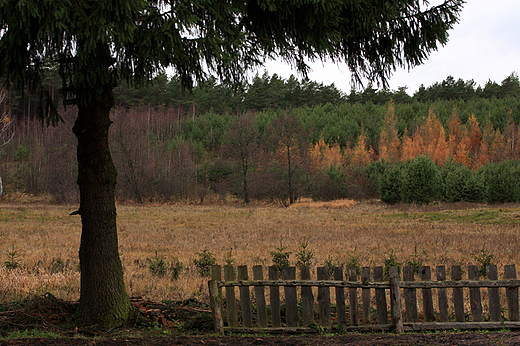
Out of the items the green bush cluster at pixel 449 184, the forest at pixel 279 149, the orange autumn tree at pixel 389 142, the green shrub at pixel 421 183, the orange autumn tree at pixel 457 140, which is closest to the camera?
the green bush cluster at pixel 449 184

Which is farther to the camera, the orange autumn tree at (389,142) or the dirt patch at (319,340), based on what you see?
the orange autumn tree at (389,142)

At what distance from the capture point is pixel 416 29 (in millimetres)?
6035

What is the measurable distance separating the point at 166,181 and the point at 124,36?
50929 millimetres

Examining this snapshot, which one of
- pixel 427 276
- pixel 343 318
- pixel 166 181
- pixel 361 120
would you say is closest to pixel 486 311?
pixel 427 276

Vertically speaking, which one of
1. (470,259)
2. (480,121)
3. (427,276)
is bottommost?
(470,259)

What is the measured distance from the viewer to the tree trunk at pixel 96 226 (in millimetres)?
5648

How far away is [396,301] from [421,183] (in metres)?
35.7

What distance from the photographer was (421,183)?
127 ft

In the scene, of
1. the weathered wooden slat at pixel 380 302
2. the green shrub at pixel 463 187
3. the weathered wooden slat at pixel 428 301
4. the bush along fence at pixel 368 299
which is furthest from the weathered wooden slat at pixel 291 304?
the green shrub at pixel 463 187

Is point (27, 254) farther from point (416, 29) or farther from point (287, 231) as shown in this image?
point (416, 29)

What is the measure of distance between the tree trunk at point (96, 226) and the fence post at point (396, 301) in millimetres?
3525

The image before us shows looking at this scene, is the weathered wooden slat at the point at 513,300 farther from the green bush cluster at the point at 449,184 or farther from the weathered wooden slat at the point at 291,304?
the green bush cluster at the point at 449,184

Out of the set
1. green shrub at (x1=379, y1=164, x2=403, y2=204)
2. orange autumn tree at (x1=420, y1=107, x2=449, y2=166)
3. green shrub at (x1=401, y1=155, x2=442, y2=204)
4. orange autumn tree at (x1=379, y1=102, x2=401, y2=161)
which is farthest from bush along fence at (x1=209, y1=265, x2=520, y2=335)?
orange autumn tree at (x1=379, y1=102, x2=401, y2=161)

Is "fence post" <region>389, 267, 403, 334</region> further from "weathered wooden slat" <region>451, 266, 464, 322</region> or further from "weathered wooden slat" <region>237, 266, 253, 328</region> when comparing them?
"weathered wooden slat" <region>237, 266, 253, 328</region>
